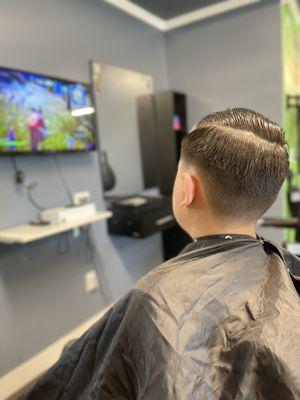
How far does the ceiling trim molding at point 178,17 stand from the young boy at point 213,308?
2.27 metres

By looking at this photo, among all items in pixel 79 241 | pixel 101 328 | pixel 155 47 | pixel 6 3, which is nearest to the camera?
pixel 101 328

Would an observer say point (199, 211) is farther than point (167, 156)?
No

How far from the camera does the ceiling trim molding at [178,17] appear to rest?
8.87 feet

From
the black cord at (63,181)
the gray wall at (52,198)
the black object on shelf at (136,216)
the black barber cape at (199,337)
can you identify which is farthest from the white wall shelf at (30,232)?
the black barber cape at (199,337)

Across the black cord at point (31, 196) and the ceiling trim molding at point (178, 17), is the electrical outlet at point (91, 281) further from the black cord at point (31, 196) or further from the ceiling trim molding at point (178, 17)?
the ceiling trim molding at point (178, 17)

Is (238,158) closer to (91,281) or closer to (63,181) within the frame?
(63,181)

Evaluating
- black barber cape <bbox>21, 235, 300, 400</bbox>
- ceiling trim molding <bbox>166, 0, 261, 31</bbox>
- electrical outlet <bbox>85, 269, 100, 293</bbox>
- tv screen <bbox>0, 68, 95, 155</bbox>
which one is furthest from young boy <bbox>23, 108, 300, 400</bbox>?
ceiling trim molding <bbox>166, 0, 261, 31</bbox>

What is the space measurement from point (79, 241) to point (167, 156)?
114 centimetres

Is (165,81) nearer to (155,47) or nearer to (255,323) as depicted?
(155,47)

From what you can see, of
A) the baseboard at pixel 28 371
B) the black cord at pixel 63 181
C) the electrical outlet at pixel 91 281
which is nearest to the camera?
the baseboard at pixel 28 371

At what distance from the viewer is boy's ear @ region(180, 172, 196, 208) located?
866 millimetres

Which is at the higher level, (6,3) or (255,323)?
(6,3)

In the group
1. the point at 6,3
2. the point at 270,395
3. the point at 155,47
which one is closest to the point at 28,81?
the point at 6,3

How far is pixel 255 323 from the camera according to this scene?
0.70m
